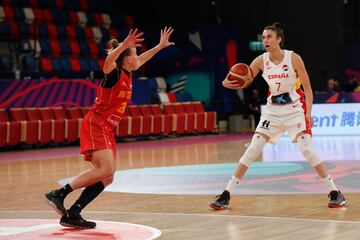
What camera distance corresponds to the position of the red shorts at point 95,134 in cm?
727

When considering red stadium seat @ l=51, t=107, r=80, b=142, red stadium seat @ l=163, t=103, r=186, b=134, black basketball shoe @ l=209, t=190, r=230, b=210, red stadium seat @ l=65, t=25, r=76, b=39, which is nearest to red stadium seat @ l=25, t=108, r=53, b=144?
red stadium seat @ l=51, t=107, r=80, b=142

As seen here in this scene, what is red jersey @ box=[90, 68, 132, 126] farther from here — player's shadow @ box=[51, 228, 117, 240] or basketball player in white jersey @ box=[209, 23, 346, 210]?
basketball player in white jersey @ box=[209, 23, 346, 210]

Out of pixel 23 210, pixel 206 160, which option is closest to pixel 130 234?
pixel 23 210

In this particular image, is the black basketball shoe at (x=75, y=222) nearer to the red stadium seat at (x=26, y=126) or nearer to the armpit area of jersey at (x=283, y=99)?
the armpit area of jersey at (x=283, y=99)

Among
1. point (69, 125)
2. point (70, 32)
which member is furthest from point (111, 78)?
point (70, 32)

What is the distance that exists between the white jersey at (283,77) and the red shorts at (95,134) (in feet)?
6.65

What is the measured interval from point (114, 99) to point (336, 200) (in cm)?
256

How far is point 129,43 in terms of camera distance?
22.7 feet

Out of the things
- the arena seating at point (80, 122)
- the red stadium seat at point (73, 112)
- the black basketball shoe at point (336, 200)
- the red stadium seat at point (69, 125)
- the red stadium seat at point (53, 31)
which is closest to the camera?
the black basketball shoe at point (336, 200)

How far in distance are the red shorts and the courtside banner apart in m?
14.7

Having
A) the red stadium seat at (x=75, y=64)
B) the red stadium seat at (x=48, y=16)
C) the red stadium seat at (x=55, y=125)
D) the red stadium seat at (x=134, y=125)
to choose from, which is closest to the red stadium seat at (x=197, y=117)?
the red stadium seat at (x=134, y=125)

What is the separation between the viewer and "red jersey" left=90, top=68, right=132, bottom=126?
23.7ft

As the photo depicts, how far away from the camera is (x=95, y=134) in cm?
729

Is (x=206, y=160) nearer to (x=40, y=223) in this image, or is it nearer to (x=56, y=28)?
(x=40, y=223)
